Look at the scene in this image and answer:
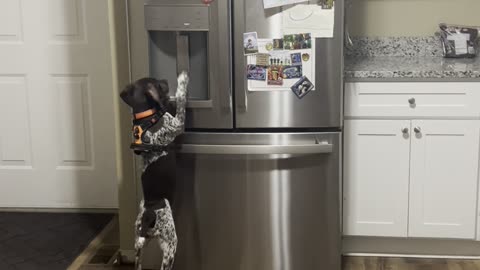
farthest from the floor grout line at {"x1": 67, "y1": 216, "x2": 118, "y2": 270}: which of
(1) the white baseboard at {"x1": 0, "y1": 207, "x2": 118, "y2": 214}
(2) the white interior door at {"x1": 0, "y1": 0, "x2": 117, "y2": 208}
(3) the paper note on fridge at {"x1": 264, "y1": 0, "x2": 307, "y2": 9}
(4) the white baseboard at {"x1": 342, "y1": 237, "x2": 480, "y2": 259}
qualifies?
(3) the paper note on fridge at {"x1": 264, "y1": 0, "x2": 307, "y2": 9}

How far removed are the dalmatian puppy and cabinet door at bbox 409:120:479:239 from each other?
116 cm

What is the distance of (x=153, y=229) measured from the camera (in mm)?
2742

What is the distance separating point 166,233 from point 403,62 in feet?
5.01

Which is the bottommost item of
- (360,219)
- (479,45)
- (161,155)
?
(360,219)

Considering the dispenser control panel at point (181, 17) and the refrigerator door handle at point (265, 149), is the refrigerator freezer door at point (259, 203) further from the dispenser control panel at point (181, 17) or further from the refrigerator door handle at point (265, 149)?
the dispenser control panel at point (181, 17)

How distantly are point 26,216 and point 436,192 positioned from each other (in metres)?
2.41

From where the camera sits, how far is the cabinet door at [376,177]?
3.10 meters

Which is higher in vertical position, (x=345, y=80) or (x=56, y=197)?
(x=345, y=80)

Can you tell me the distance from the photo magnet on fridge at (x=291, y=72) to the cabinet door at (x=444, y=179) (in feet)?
A: 2.34

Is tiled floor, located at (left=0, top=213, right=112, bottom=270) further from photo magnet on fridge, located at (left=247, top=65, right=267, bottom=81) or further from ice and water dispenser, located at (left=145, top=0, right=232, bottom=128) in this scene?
photo magnet on fridge, located at (left=247, top=65, right=267, bottom=81)

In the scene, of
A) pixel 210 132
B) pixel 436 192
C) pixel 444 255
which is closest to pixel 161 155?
pixel 210 132

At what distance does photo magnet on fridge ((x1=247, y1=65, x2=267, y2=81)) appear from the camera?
8.87ft

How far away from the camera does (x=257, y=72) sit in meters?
2.71

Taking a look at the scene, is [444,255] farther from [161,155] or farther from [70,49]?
[70,49]
